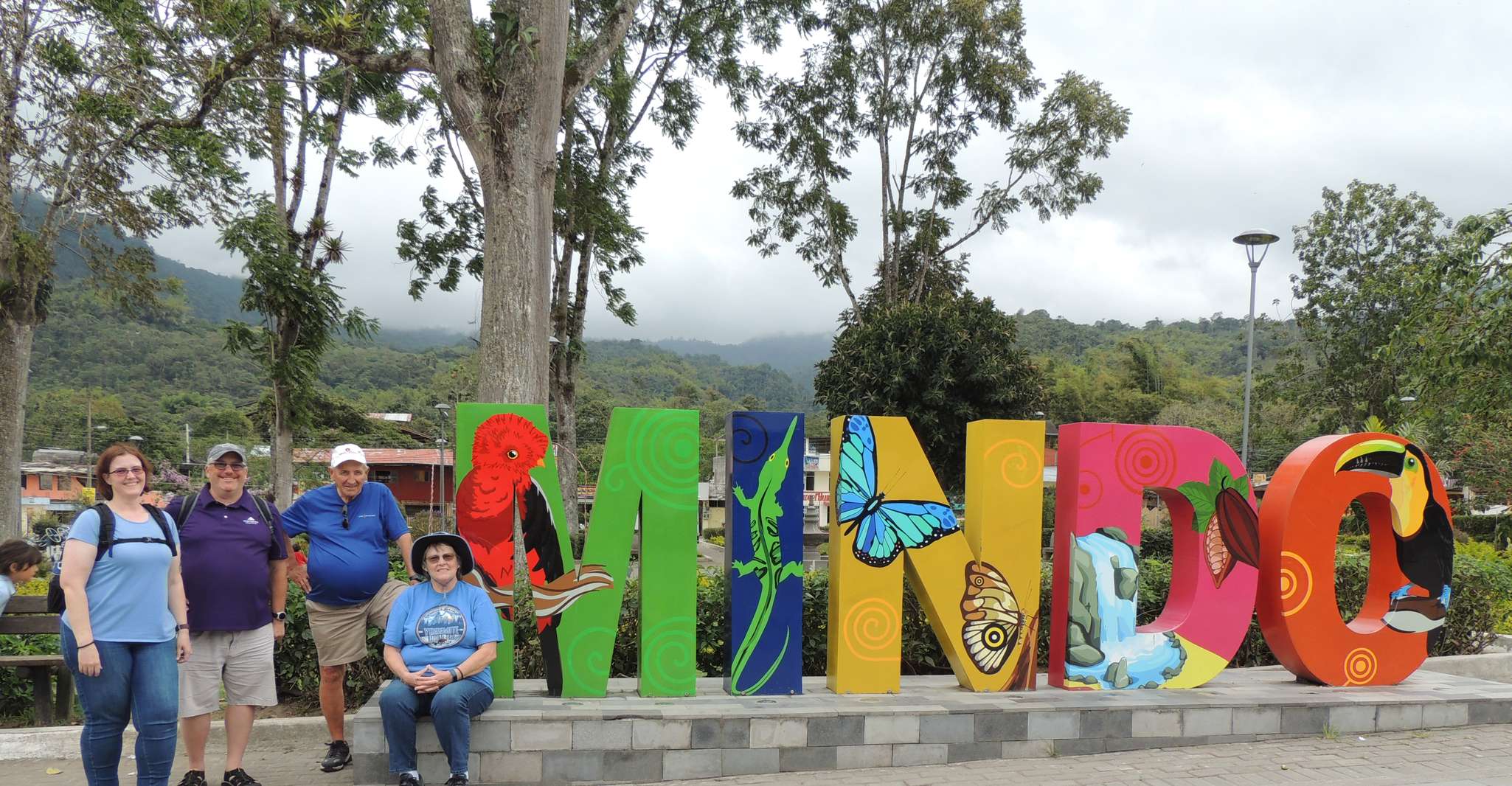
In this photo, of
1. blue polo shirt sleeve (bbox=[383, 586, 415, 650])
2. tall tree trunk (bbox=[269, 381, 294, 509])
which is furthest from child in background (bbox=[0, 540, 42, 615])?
tall tree trunk (bbox=[269, 381, 294, 509])

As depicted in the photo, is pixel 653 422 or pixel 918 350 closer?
pixel 653 422

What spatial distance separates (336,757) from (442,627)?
1156 millimetres

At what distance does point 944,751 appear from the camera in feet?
17.1

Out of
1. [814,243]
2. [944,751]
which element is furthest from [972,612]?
[814,243]

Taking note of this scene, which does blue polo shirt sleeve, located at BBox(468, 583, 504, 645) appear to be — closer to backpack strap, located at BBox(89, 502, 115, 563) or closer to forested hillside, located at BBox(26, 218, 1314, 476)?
backpack strap, located at BBox(89, 502, 115, 563)

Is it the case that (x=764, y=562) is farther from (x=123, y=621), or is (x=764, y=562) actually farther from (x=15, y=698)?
(x=15, y=698)

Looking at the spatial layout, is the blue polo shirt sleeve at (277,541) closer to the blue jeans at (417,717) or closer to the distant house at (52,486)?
the blue jeans at (417,717)

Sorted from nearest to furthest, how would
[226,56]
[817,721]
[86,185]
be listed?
[817,721]
[226,56]
[86,185]

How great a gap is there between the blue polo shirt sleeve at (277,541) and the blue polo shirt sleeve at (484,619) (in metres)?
1.02

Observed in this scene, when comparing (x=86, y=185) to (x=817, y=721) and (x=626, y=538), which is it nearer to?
(x=626, y=538)

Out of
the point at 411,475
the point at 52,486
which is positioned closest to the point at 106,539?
the point at 411,475

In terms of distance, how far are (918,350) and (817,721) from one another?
12750mm

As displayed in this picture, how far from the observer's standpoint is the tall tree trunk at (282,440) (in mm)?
12609

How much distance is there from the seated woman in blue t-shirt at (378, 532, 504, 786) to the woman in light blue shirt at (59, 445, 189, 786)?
97cm
